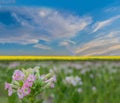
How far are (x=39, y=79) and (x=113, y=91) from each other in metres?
1.90

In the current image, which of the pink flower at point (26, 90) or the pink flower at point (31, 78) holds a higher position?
the pink flower at point (31, 78)

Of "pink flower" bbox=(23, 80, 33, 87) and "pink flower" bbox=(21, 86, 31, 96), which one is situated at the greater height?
"pink flower" bbox=(23, 80, 33, 87)

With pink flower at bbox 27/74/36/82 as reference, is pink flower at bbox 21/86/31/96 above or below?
below

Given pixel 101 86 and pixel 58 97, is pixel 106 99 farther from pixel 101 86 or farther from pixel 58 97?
pixel 101 86

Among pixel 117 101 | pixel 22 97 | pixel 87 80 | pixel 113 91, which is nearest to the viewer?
pixel 22 97

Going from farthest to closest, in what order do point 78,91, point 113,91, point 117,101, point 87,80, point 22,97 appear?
point 87,80, point 113,91, point 78,91, point 117,101, point 22,97

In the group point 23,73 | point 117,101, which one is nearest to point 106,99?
point 117,101

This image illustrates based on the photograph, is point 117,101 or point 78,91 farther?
point 78,91

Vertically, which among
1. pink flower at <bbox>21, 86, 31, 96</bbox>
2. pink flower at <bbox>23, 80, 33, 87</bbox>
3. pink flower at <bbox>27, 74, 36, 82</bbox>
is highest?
pink flower at <bbox>27, 74, 36, 82</bbox>

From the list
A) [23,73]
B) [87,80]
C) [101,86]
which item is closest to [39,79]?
[23,73]

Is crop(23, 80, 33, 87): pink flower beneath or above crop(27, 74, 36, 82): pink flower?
beneath

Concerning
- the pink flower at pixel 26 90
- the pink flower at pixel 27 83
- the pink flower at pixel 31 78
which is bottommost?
the pink flower at pixel 26 90

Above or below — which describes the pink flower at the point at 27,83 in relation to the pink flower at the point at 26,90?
above

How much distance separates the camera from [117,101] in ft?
11.3
